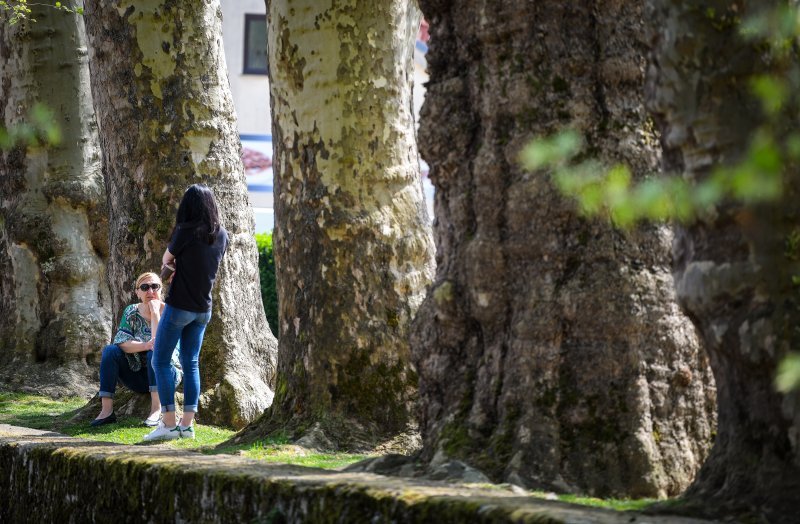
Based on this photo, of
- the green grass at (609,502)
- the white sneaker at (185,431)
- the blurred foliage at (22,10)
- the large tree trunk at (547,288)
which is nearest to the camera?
the green grass at (609,502)

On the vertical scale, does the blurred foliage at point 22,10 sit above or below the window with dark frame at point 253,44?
below

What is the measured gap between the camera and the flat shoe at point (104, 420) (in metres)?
10.5

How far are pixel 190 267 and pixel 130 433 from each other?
5.29 feet

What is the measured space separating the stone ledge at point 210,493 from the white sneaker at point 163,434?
941 millimetres

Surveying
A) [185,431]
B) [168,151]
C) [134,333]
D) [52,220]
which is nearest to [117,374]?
[134,333]

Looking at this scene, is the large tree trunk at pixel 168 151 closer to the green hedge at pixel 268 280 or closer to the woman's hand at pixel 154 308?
the woman's hand at pixel 154 308

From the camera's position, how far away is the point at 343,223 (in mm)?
8555

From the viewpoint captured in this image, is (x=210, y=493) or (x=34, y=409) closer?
(x=210, y=493)

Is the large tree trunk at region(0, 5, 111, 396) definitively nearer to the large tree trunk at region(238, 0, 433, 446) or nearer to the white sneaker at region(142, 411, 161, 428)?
the white sneaker at region(142, 411, 161, 428)

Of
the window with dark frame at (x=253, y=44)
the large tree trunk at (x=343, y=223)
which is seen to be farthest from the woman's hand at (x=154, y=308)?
the window with dark frame at (x=253, y=44)

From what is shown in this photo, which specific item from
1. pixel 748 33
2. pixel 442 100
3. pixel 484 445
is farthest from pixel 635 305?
pixel 748 33

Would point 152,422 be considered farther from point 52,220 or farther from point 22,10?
point 22,10

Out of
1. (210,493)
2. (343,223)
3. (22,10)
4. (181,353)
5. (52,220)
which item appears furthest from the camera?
(52,220)

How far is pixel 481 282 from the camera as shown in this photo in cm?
599
